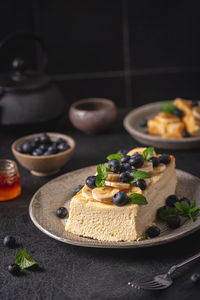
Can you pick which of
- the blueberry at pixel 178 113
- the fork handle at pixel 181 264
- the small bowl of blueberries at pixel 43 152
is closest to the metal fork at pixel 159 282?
the fork handle at pixel 181 264

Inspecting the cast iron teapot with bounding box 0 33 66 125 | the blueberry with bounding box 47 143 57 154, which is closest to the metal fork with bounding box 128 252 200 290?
the blueberry with bounding box 47 143 57 154

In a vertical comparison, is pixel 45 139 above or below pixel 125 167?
below

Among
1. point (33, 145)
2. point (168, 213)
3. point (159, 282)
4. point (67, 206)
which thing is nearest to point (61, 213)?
point (67, 206)

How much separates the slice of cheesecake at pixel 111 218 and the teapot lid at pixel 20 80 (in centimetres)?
148

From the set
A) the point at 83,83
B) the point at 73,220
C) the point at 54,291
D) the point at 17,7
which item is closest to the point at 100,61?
the point at 83,83

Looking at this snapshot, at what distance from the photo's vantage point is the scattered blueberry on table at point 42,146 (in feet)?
10.3

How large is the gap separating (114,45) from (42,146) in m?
1.78

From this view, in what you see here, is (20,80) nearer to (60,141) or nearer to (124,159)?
(60,141)

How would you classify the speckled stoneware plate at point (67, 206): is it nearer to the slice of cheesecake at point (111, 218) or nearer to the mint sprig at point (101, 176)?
the slice of cheesecake at point (111, 218)

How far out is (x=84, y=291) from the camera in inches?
78.5

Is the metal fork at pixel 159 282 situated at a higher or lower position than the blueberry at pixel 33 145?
lower

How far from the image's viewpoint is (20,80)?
3686 millimetres

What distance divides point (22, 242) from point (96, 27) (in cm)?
266

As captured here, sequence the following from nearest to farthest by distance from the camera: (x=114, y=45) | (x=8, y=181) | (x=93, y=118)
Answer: (x=8, y=181), (x=93, y=118), (x=114, y=45)
